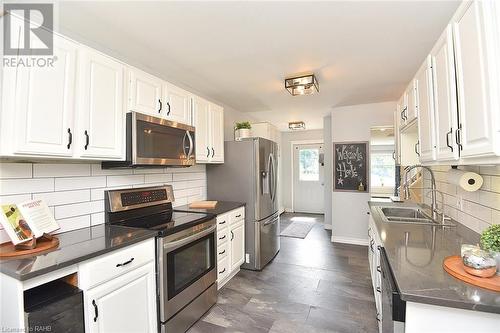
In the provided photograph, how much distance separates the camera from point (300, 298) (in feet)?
8.16

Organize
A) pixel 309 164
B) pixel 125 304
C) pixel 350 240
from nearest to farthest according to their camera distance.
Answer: pixel 125 304, pixel 350 240, pixel 309 164

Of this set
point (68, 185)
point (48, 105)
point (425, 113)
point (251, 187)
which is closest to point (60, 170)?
point (68, 185)

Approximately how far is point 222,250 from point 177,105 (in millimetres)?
1641

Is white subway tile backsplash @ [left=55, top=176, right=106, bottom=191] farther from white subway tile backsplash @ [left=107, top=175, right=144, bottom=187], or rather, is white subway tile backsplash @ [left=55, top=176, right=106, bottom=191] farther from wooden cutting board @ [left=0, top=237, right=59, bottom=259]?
wooden cutting board @ [left=0, top=237, right=59, bottom=259]

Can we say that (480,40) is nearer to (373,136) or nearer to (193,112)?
(193,112)

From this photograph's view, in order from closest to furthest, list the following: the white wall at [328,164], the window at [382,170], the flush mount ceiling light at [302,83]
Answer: the flush mount ceiling light at [302,83] → the window at [382,170] → the white wall at [328,164]

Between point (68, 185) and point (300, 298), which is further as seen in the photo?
point (300, 298)

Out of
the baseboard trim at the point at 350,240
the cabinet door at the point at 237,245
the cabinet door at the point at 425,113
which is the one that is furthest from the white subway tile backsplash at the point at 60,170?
the baseboard trim at the point at 350,240

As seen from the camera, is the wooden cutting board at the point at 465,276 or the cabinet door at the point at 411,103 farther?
the cabinet door at the point at 411,103

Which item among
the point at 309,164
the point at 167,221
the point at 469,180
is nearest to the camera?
the point at 469,180

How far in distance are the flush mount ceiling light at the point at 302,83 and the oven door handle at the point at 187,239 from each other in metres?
1.84

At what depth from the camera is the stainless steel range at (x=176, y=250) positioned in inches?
70.8

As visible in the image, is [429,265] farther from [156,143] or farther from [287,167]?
[287,167]

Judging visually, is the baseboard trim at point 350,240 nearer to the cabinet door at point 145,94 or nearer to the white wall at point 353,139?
the white wall at point 353,139
